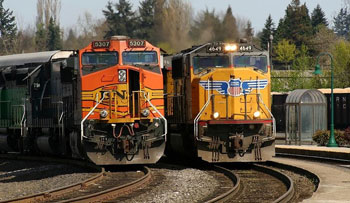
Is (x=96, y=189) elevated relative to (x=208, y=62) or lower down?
lower down

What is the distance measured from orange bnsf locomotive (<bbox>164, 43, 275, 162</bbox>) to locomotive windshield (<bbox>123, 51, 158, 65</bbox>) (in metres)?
1.25

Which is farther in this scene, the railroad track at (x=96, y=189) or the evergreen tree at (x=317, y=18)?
the evergreen tree at (x=317, y=18)

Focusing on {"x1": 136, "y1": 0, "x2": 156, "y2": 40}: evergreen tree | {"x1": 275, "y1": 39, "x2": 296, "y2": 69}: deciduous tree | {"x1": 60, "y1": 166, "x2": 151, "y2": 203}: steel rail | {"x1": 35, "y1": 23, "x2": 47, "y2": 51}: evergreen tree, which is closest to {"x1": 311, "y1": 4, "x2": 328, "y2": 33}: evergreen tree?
{"x1": 275, "y1": 39, "x2": 296, "y2": 69}: deciduous tree

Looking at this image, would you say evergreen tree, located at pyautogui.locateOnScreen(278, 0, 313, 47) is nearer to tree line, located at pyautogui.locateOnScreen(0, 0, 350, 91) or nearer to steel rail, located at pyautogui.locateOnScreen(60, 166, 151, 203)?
tree line, located at pyautogui.locateOnScreen(0, 0, 350, 91)

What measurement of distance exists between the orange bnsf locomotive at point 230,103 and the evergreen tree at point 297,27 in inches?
3866

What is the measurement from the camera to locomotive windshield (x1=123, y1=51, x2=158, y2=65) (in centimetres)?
2088

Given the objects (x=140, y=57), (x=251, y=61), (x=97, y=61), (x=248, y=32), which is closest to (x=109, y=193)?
(x=97, y=61)

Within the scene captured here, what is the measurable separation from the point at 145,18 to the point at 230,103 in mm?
81192

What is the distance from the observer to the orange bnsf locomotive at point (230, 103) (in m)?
20.9

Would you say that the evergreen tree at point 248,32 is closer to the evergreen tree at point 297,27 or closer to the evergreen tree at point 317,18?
the evergreen tree at point 297,27

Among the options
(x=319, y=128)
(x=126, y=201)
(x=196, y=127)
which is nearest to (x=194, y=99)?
(x=196, y=127)

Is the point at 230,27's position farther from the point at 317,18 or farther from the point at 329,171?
the point at 317,18

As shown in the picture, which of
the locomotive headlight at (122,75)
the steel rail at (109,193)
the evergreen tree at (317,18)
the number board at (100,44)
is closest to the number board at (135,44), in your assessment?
the number board at (100,44)

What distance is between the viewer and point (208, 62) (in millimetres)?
21766
